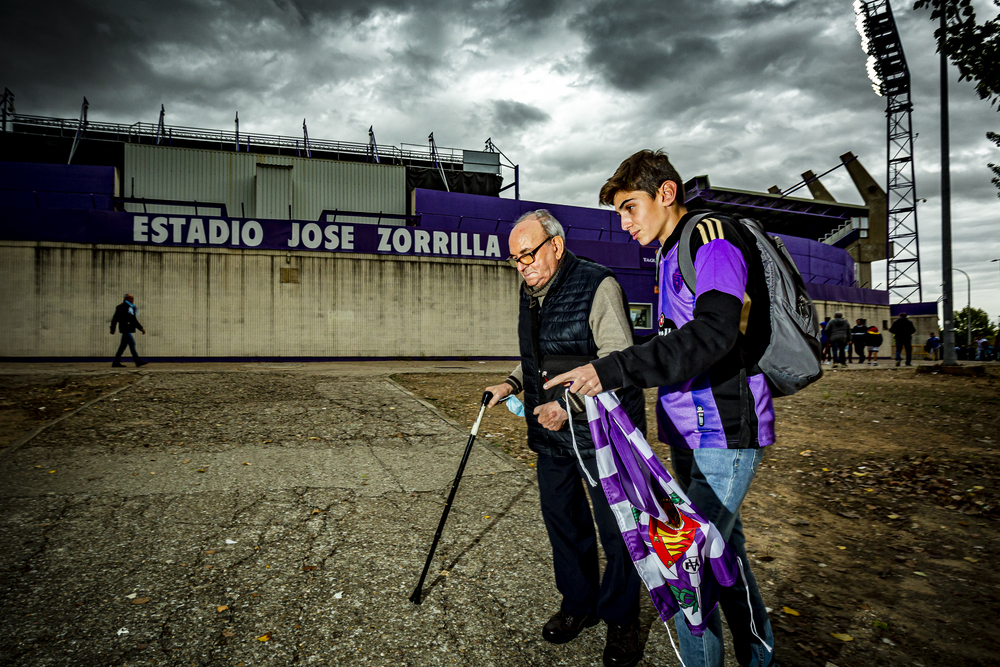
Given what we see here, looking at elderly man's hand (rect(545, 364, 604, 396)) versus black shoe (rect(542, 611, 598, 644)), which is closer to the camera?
elderly man's hand (rect(545, 364, 604, 396))

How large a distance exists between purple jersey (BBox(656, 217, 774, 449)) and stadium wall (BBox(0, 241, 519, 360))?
18272mm

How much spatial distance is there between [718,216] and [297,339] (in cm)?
1877

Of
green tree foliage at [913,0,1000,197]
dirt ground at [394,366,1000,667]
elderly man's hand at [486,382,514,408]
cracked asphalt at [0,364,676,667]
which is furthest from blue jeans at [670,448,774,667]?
green tree foliage at [913,0,1000,197]

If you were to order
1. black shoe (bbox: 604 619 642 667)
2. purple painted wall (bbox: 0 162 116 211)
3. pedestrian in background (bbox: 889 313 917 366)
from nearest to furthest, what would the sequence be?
black shoe (bbox: 604 619 642 667), pedestrian in background (bbox: 889 313 917 366), purple painted wall (bbox: 0 162 116 211)

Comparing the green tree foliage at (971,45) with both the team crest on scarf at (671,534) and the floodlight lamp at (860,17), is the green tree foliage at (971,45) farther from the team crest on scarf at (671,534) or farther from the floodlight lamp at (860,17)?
the floodlight lamp at (860,17)

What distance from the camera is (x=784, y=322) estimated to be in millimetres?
1609

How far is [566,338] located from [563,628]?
4.81 ft

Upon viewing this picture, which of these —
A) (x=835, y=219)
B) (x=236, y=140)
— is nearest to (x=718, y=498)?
(x=236, y=140)

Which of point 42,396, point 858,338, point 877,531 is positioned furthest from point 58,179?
point 858,338

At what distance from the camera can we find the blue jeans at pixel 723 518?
5.54 feet

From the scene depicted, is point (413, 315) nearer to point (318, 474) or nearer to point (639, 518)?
point (318, 474)

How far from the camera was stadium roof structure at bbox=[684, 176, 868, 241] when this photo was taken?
43.6m

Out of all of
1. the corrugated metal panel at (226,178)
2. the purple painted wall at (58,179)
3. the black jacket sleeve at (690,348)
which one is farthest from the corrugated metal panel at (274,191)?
the black jacket sleeve at (690,348)

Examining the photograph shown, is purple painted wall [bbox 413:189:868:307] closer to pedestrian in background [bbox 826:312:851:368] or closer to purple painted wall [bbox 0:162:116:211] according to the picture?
pedestrian in background [bbox 826:312:851:368]
